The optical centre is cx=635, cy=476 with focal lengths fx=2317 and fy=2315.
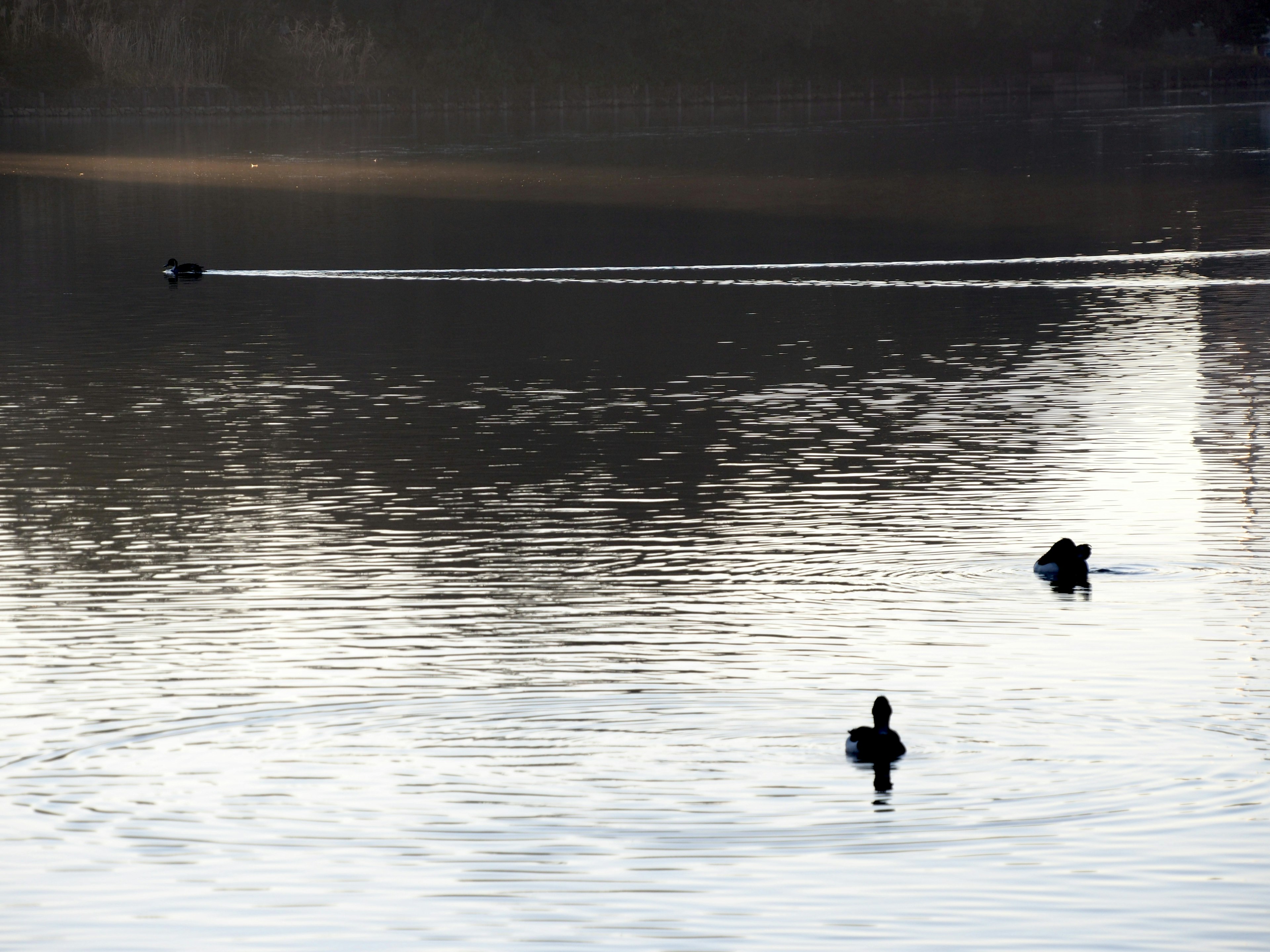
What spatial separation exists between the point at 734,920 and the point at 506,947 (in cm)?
92

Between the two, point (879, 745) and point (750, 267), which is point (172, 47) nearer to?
point (750, 267)

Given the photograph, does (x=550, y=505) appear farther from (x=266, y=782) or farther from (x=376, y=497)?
(x=266, y=782)

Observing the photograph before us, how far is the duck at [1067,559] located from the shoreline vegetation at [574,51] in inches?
4370

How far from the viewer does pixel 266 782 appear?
10844 mm

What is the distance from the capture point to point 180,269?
39.1 meters

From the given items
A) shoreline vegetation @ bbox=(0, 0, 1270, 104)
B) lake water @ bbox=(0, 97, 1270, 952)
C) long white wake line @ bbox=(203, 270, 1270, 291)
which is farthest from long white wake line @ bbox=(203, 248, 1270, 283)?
shoreline vegetation @ bbox=(0, 0, 1270, 104)

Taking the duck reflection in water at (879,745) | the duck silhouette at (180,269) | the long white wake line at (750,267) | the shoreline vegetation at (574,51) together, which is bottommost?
the long white wake line at (750,267)

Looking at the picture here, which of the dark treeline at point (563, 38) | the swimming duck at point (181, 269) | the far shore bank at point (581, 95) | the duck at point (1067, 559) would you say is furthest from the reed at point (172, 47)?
the duck at point (1067, 559)

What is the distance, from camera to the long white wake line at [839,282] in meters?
35.4

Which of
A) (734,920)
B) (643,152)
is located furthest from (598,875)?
(643,152)

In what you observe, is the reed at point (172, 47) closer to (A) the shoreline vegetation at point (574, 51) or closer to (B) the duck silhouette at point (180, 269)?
(A) the shoreline vegetation at point (574, 51)

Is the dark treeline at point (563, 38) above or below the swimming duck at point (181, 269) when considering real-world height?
above

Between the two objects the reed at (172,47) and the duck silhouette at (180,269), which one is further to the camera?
the reed at (172,47)

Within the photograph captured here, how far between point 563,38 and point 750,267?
105 meters
